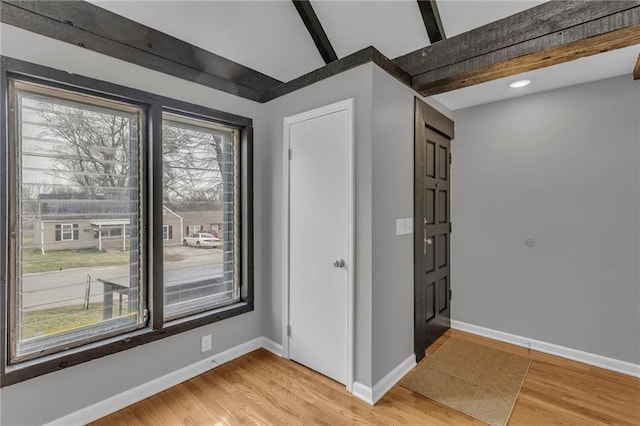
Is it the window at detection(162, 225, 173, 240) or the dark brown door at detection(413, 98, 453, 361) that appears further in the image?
the dark brown door at detection(413, 98, 453, 361)

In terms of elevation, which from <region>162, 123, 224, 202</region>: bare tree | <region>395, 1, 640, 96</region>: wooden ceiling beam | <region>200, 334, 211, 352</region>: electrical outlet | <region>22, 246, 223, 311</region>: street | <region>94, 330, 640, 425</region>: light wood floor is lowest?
<region>94, 330, 640, 425</region>: light wood floor

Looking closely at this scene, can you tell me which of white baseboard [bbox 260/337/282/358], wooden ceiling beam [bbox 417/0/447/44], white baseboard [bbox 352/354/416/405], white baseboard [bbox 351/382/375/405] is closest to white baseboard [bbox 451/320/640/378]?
white baseboard [bbox 352/354/416/405]

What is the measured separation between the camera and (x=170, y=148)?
232 centimetres

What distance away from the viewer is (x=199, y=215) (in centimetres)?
251

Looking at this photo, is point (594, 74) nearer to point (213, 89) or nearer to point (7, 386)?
point (213, 89)

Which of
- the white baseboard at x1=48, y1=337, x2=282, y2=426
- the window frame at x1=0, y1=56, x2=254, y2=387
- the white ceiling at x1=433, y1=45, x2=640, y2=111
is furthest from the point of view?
the white ceiling at x1=433, y1=45, x2=640, y2=111

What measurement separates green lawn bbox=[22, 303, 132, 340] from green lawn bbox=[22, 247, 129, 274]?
26 cm

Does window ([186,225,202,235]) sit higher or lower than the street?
higher

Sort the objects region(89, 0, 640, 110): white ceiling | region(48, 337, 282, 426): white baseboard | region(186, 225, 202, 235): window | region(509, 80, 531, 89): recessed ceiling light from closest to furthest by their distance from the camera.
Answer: region(48, 337, 282, 426): white baseboard
region(89, 0, 640, 110): white ceiling
region(186, 225, 202, 235): window
region(509, 80, 531, 89): recessed ceiling light

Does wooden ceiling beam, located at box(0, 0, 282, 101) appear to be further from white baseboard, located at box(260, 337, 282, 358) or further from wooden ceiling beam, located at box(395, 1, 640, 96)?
white baseboard, located at box(260, 337, 282, 358)

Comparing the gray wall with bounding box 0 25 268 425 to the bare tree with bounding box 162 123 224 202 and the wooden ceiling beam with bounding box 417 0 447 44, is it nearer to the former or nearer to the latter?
the bare tree with bounding box 162 123 224 202

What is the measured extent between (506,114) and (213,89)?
111 inches

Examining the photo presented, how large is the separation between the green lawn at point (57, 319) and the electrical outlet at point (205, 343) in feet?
2.44

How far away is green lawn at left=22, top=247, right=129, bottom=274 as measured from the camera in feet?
5.70
